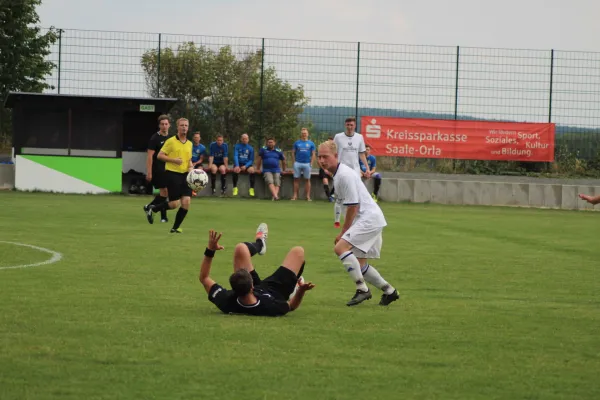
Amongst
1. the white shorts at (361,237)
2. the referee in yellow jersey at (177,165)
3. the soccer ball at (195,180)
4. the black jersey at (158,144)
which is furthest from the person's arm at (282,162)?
the white shorts at (361,237)

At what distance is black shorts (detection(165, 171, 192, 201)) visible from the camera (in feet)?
63.4

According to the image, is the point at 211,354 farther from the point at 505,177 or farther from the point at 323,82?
the point at 505,177

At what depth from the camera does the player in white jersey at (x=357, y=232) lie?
33.9 ft

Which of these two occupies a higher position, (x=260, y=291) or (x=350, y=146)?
(x=350, y=146)

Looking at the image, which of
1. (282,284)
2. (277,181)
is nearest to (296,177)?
(277,181)

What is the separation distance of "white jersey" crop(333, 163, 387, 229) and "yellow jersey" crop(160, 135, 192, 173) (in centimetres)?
916

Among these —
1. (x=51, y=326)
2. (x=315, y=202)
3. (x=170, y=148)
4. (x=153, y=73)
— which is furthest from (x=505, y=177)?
(x=51, y=326)

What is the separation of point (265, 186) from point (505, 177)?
23.7 feet

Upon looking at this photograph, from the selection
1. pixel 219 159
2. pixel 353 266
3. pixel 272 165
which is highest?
pixel 219 159

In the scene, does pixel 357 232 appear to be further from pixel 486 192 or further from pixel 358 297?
pixel 486 192

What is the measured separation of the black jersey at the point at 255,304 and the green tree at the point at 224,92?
22.0 m

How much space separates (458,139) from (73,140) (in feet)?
36.5

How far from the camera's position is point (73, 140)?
104 ft

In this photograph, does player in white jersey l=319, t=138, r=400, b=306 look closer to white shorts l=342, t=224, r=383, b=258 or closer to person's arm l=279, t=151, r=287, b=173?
white shorts l=342, t=224, r=383, b=258
